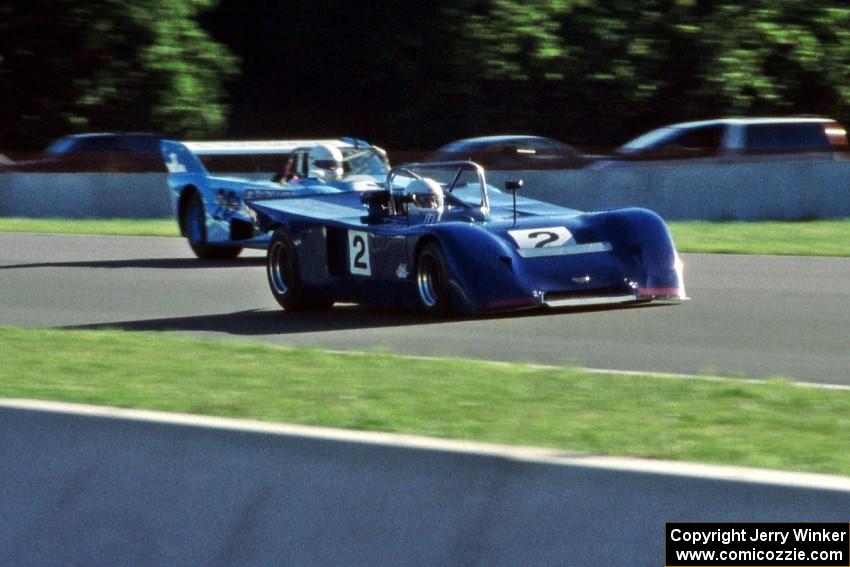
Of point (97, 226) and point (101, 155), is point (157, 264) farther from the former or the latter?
point (101, 155)

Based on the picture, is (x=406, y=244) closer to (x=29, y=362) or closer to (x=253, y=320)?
(x=253, y=320)

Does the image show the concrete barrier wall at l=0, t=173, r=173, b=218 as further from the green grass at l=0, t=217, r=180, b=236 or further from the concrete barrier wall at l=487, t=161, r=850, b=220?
the concrete barrier wall at l=487, t=161, r=850, b=220

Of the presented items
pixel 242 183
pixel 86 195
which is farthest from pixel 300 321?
pixel 86 195

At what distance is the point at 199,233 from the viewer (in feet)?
60.7

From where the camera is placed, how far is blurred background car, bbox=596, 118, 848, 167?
24.6m

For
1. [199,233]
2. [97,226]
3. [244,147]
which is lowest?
[97,226]

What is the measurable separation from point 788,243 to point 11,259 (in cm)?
882

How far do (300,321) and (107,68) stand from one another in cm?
2423

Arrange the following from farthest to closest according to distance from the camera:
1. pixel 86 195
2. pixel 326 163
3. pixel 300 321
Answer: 1. pixel 86 195
2. pixel 326 163
3. pixel 300 321

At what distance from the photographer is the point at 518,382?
7906 mm

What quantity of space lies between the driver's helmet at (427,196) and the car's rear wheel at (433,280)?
27.2 inches

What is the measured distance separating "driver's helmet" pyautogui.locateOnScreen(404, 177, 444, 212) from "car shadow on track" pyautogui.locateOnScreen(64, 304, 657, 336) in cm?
80

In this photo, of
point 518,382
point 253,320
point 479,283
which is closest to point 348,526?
point 518,382

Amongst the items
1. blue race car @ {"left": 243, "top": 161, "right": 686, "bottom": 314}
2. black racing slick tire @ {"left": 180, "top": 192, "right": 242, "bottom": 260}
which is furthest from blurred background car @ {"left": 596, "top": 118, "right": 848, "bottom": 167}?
blue race car @ {"left": 243, "top": 161, "right": 686, "bottom": 314}
